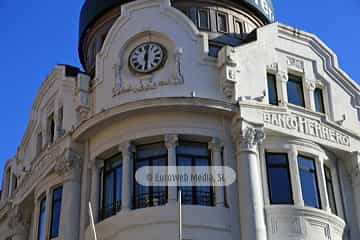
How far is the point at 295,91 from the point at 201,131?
4938 mm

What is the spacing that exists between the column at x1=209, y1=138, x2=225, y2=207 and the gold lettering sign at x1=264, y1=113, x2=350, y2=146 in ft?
6.98

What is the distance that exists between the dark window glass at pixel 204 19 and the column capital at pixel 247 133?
559cm

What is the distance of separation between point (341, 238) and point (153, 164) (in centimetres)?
735

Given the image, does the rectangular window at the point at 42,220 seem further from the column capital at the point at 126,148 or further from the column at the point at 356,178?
the column at the point at 356,178

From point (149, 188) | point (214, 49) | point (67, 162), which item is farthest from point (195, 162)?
point (214, 49)

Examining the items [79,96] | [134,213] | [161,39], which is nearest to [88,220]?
[134,213]

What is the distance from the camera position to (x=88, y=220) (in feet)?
85.9

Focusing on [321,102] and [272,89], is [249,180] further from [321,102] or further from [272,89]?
[321,102]

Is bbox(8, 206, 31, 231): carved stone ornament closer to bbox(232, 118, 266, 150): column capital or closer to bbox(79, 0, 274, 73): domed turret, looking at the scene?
bbox(79, 0, 274, 73): domed turret

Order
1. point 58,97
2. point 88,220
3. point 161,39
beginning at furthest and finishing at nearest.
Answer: point 58,97 < point 161,39 < point 88,220

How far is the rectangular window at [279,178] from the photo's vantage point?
84.0 ft

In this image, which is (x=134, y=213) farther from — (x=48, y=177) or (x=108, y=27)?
(x=108, y=27)

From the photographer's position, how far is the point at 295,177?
25.8 meters

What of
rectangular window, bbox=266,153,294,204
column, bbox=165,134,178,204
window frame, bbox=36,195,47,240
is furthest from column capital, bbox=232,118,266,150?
window frame, bbox=36,195,47,240
